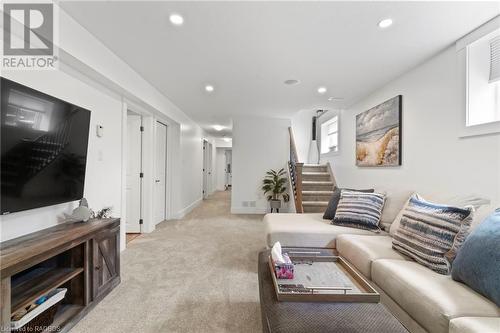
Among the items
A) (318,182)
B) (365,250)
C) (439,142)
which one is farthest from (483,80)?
(318,182)

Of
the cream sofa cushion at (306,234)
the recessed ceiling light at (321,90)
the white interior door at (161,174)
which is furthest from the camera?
the white interior door at (161,174)

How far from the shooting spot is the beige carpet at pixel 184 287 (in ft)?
5.34

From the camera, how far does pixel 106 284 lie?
1948mm

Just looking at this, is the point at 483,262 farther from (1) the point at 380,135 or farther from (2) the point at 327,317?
(1) the point at 380,135

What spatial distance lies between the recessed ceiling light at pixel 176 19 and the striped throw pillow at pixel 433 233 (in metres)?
2.50

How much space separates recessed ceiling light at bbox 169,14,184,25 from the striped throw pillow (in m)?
2.50

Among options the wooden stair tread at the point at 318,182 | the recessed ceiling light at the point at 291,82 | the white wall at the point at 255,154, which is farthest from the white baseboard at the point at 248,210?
the recessed ceiling light at the point at 291,82

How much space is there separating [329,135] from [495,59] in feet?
12.4

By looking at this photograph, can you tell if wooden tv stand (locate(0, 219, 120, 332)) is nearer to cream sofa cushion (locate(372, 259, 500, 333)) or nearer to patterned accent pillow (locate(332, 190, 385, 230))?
cream sofa cushion (locate(372, 259, 500, 333))

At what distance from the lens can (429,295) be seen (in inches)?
46.6

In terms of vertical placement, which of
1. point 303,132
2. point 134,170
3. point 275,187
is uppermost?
point 303,132

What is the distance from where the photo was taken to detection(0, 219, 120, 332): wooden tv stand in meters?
1.21

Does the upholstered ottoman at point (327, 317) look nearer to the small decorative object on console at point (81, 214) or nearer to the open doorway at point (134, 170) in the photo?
the small decorative object on console at point (81, 214)

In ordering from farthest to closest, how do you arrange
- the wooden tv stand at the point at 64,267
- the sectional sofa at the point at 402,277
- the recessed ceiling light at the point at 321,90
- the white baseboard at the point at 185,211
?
the white baseboard at the point at 185,211
the recessed ceiling light at the point at 321,90
the wooden tv stand at the point at 64,267
the sectional sofa at the point at 402,277
